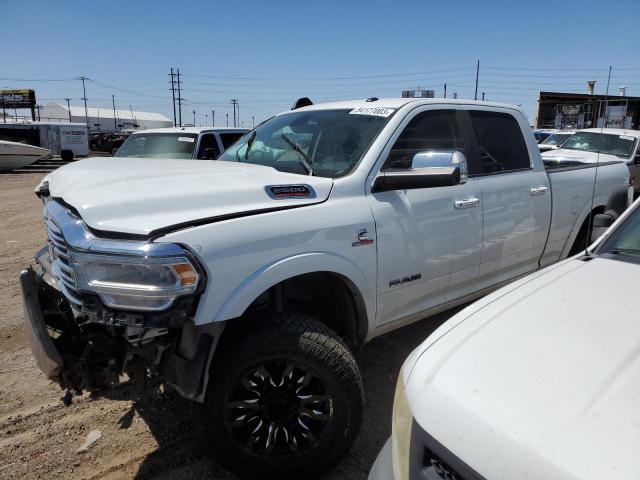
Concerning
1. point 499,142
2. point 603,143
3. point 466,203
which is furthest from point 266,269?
point 603,143

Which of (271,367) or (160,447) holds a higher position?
(271,367)

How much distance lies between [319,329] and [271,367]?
0.30 m

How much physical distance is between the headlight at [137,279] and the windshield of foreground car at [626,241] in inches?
81.5

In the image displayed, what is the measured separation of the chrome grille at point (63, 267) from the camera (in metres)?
2.11

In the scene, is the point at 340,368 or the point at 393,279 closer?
the point at 340,368

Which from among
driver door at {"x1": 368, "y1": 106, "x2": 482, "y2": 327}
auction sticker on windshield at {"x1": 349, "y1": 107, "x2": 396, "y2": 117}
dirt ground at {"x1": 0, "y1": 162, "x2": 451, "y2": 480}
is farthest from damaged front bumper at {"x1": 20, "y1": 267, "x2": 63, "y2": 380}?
auction sticker on windshield at {"x1": 349, "y1": 107, "x2": 396, "y2": 117}

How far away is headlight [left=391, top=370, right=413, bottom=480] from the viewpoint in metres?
1.49

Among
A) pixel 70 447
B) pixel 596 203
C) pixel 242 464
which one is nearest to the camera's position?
pixel 242 464

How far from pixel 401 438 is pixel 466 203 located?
83.6 inches

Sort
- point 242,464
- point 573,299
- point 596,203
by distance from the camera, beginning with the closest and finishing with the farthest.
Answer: point 573,299, point 242,464, point 596,203

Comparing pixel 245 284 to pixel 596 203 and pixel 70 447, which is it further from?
pixel 596 203

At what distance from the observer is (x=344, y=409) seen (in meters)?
2.40

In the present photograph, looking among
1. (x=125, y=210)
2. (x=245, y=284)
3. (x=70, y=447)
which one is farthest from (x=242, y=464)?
(x=125, y=210)

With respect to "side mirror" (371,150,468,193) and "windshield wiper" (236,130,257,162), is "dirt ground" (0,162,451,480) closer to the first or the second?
"side mirror" (371,150,468,193)
